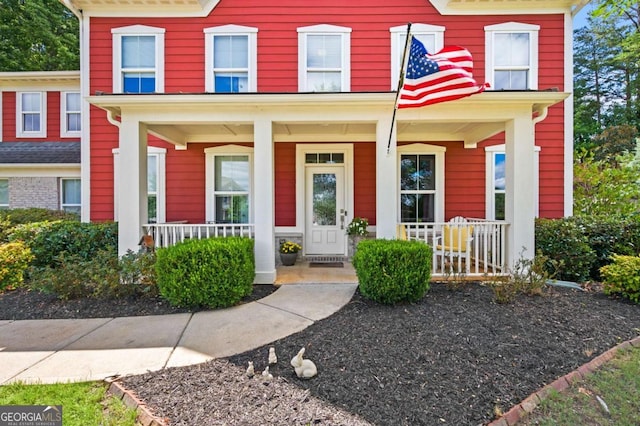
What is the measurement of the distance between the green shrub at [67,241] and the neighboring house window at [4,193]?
531 centimetres

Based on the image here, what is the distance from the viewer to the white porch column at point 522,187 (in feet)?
17.1

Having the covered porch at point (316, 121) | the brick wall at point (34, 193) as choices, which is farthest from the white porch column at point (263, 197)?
the brick wall at point (34, 193)

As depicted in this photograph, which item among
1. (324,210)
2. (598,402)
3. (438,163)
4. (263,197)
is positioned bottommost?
(598,402)

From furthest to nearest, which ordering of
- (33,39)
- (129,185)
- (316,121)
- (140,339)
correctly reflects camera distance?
(33,39) → (316,121) → (129,185) → (140,339)

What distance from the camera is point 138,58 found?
7.55m

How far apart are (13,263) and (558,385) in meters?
7.59

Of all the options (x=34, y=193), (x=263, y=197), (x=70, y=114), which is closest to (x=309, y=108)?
(x=263, y=197)

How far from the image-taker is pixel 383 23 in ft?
24.7

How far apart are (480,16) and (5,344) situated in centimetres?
1039

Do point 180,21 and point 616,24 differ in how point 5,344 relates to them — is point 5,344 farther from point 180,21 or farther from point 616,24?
point 616,24

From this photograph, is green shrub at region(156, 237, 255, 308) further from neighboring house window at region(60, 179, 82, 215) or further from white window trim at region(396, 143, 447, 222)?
neighboring house window at region(60, 179, 82, 215)

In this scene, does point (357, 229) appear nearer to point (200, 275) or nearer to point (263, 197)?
point (263, 197)

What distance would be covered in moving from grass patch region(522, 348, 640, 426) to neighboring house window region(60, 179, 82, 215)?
11762mm

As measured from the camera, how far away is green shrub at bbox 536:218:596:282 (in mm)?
5477
